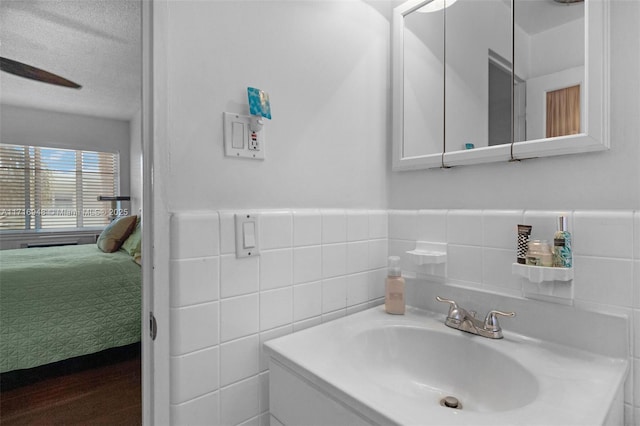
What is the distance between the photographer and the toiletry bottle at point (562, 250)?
757 millimetres

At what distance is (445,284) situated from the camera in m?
1.04

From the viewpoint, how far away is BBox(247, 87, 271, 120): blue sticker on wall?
792 mm

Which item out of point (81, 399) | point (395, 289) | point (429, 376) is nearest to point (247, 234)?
point (395, 289)

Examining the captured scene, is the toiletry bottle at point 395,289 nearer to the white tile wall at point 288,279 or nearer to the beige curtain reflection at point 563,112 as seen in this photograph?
the white tile wall at point 288,279

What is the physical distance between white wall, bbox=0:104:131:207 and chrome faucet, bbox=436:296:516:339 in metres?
1.20

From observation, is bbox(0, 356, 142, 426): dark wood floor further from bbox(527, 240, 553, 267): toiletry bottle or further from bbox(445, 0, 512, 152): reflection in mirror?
bbox(445, 0, 512, 152): reflection in mirror

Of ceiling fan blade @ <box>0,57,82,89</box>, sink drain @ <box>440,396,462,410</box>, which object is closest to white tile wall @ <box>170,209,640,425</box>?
sink drain @ <box>440,396,462,410</box>

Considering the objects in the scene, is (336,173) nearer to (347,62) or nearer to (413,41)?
(347,62)

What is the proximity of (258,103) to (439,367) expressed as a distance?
88 cm

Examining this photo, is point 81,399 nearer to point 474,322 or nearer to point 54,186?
point 54,186

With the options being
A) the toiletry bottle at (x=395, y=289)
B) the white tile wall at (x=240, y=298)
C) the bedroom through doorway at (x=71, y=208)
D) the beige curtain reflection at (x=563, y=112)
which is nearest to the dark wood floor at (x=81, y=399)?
the bedroom through doorway at (x=71, y=208)

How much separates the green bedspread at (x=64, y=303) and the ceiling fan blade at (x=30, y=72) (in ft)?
1.72

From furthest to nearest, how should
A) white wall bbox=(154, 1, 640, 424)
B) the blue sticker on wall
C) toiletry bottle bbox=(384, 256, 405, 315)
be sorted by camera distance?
toiletry bottle bbox=(384, 256, 405, 315) < the blue sticker on wall < white wall bbox=(154, 1, 640, 424)

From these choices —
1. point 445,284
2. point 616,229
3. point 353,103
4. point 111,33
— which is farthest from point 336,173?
point 111,33
